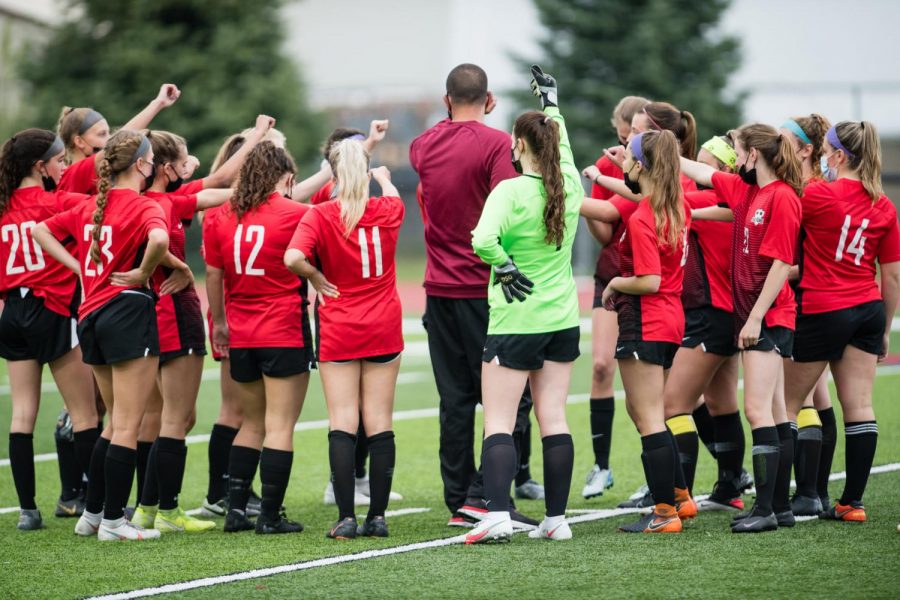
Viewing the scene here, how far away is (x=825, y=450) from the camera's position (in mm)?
6902

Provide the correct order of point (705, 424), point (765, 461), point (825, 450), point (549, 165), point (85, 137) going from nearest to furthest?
point (549, 165)
point (765, 461)
point (825, 450)
point (85, 137)
point (705, 424)

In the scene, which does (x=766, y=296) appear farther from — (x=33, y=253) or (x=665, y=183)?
(x=33, y=253)

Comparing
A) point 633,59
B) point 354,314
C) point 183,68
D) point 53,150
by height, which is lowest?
point 354,314

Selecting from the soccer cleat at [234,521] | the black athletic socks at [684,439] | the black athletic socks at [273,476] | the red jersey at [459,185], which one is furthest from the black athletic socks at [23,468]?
the black athletic socks at [684,439]

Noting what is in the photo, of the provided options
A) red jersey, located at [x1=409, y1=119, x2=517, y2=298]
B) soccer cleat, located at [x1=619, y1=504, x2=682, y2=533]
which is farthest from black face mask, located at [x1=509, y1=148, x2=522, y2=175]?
soccer cleat, located at [x1=619, y1=504, x2=682, y2=533]

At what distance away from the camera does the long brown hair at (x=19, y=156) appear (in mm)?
6781

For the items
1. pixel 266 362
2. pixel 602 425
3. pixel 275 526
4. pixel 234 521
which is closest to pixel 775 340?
pixel 602 425

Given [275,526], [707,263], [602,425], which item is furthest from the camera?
[602,425]

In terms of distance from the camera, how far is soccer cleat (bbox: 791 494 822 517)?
6.55 metres

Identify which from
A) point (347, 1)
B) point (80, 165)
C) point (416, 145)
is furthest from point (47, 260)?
point (347, 1)

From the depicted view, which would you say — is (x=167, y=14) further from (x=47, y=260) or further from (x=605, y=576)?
(x=605, y=576)

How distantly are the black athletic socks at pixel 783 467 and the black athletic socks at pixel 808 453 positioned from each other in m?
0.40

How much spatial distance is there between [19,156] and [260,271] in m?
1.64

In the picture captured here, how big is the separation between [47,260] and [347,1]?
130 feet
